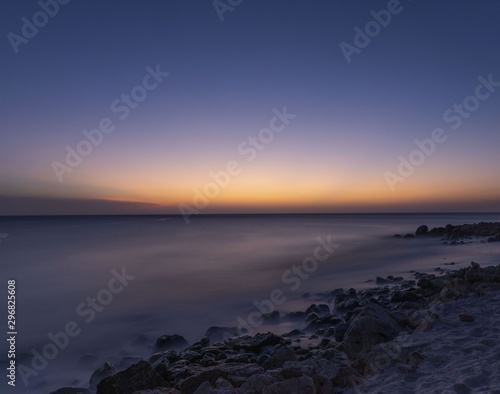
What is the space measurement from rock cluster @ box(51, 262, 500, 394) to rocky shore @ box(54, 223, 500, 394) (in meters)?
0.01

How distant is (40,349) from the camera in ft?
24.1

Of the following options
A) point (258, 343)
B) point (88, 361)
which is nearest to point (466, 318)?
point (258, 343)

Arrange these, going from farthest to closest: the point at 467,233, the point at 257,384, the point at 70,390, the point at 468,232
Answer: the point at 468,232, the point at 467,233, the point at 70,390, the point at 257,384

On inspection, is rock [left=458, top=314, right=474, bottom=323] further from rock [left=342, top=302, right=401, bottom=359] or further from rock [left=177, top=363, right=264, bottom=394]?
rock [left=177, top=363, right=264, bottom=394]

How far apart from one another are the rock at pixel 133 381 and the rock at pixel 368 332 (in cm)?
262

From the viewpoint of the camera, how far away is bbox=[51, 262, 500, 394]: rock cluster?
13.2 ft

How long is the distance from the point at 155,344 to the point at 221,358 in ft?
6.92

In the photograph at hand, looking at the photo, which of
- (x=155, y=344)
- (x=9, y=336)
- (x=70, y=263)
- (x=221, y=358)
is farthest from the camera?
(x=70, y=263)

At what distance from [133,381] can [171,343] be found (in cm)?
280

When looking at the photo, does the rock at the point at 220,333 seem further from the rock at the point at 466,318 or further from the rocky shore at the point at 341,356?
the rock at the point at 466,318

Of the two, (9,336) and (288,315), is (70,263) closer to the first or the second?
(9,336)

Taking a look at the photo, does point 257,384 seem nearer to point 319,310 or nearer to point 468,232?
point 319,310

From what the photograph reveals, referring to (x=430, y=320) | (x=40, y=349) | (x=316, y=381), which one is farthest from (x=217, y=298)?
(x=316, y=381)

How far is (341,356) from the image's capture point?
17.2 feet
